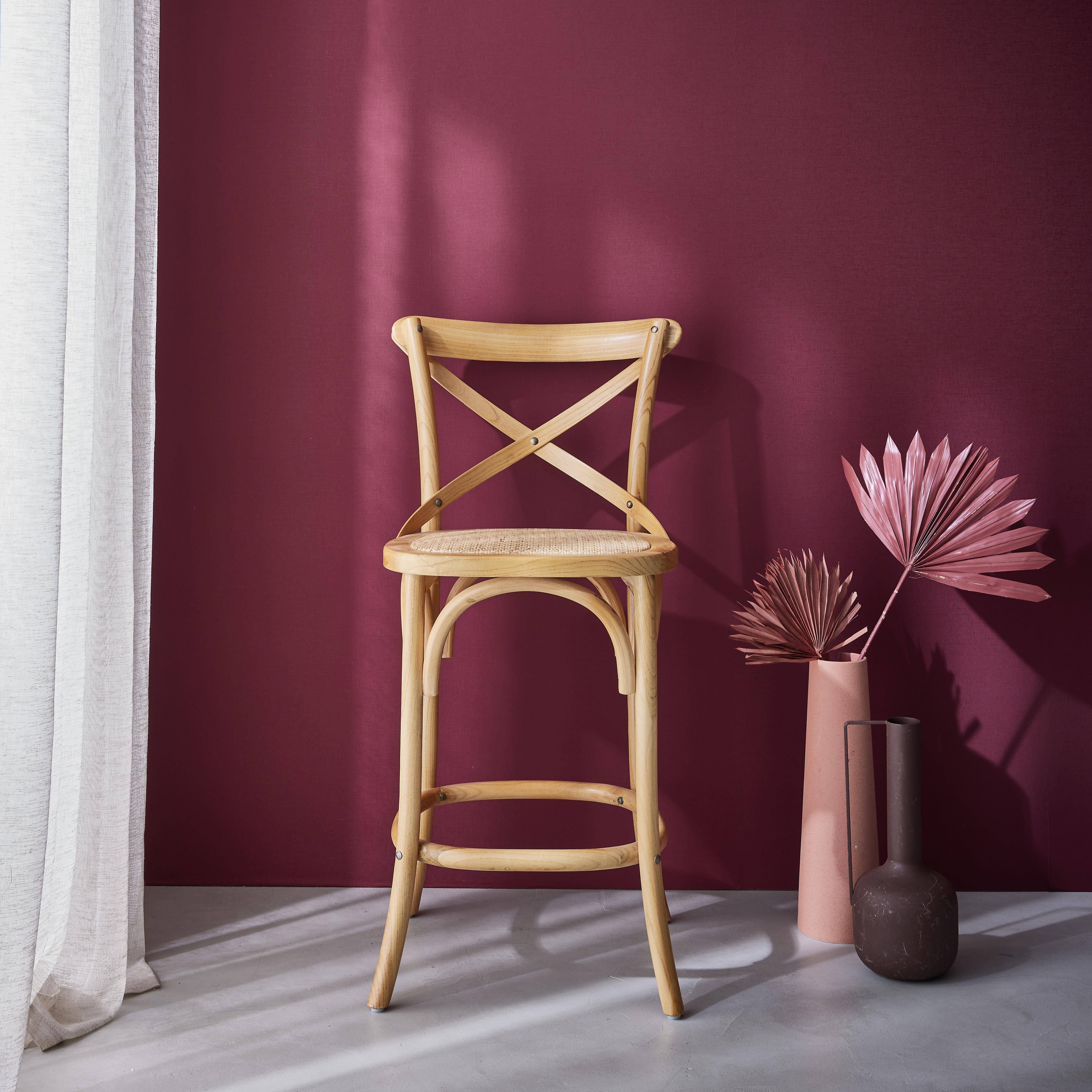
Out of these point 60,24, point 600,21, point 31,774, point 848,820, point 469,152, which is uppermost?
point 600,21

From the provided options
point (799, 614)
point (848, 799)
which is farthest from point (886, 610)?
point (848, 799)

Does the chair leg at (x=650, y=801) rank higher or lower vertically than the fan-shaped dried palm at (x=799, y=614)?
lower

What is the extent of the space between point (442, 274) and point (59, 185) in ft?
2.42

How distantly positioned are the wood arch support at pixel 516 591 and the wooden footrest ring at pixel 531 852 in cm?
21

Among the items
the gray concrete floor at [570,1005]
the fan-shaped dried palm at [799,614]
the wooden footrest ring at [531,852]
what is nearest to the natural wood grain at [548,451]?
the fan-shaped dried palm at [799,614]

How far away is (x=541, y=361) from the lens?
1.59m

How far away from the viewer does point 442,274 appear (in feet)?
5.57

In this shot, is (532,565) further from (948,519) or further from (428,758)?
(948,519)

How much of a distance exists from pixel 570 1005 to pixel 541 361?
105cm

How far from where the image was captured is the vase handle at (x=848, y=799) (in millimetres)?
1469

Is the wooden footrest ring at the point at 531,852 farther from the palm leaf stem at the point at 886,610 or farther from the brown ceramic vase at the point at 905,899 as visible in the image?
the palm leaf stem at the point at 886,610

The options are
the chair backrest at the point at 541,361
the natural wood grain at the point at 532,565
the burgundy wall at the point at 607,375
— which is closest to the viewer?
the natural wood grain at the point at 532,565

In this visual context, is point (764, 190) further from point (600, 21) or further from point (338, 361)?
point (338, 361)

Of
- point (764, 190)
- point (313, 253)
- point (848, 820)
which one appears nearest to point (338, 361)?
point (313, 253)
